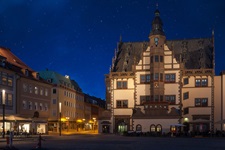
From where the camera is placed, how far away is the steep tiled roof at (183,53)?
281 feet

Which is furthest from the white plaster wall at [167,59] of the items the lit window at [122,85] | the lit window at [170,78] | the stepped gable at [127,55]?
the lit window at [122,85]

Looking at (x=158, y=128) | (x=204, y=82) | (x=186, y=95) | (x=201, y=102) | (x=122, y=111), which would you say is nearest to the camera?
(x=158, y=128)

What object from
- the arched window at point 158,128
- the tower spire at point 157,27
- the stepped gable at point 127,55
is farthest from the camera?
the stepped gable at point 127,55

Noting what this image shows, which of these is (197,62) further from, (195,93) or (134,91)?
(134,91)

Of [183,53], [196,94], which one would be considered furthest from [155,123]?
[183,53]

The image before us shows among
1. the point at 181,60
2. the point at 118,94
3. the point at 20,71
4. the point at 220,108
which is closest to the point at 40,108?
the point at 20,71

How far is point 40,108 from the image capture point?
8206 centimetres

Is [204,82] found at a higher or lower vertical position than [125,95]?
higher

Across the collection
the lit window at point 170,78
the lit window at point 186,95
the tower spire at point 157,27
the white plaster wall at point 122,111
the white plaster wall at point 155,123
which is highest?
the tower spire at point 157,27

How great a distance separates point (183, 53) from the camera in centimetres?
8912

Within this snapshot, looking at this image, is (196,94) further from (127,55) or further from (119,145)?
(119,145)

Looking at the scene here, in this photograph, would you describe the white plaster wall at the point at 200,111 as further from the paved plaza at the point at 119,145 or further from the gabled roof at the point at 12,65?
the paved plaza at the point at 119,145

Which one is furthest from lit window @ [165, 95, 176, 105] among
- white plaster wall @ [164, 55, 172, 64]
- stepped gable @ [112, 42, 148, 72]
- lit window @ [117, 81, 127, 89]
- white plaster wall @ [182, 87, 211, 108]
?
stepped gable @ [112, 42, 148, 72]

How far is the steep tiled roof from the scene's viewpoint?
85.8 meters
